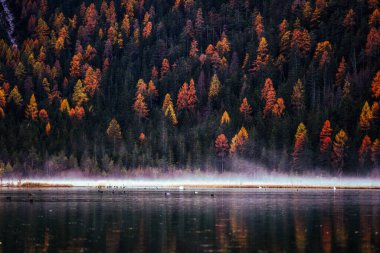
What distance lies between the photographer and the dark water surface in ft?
191

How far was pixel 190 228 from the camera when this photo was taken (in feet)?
234

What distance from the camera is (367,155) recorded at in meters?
193

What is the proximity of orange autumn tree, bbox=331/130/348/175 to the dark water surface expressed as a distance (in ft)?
304

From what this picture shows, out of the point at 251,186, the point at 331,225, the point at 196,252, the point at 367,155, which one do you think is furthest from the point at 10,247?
the point at 367,155

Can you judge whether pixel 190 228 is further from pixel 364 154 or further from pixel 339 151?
pixel 339 151

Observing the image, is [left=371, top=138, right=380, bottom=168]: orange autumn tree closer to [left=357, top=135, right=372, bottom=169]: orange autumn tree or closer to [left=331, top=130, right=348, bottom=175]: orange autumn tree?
[left=357, top=135, right=372, bottom=169]: orange autumn tree

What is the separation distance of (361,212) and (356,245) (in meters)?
33.2

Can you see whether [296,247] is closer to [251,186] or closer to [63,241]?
[63,241]

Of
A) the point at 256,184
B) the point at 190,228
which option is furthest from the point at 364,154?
the point at 190,228

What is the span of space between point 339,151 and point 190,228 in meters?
132

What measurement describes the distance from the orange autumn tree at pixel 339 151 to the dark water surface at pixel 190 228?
9279cm

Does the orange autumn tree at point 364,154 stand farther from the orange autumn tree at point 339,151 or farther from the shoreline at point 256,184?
the orange autumn tree at point 339,151

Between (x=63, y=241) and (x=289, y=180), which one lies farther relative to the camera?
(x=289, y=180)

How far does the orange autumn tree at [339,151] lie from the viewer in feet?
646
